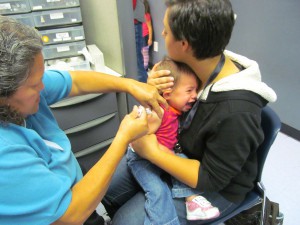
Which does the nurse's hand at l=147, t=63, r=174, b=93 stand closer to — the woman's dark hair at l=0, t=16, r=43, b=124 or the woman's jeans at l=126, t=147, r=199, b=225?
the woman's jeans at l=126, t=147, r=199, b=225

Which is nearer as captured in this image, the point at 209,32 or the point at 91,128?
the point at 209,32

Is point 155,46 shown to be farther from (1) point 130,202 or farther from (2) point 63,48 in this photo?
(1) point 130,202

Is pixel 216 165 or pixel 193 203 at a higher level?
pixel 216 165

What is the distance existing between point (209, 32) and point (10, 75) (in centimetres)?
58

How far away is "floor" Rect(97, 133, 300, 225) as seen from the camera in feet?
5.23

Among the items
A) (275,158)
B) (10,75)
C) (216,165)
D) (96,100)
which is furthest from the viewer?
(275,158)

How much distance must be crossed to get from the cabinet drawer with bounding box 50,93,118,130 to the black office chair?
3.11 ft

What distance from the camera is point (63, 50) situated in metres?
1.68

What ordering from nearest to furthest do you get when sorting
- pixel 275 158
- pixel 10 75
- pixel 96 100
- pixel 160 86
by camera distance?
pixel 10 75 → pixel 160 86 → pixel 96 100 → pixel 275 158

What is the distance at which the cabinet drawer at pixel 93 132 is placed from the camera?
5.15 ft

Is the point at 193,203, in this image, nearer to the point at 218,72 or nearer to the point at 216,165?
the point at 216,165

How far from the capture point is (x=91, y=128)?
162cm

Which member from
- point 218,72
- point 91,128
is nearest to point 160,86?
point 218,72

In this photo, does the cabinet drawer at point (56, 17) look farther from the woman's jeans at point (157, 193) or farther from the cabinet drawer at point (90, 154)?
the woman's jeans at point (157, 193)
